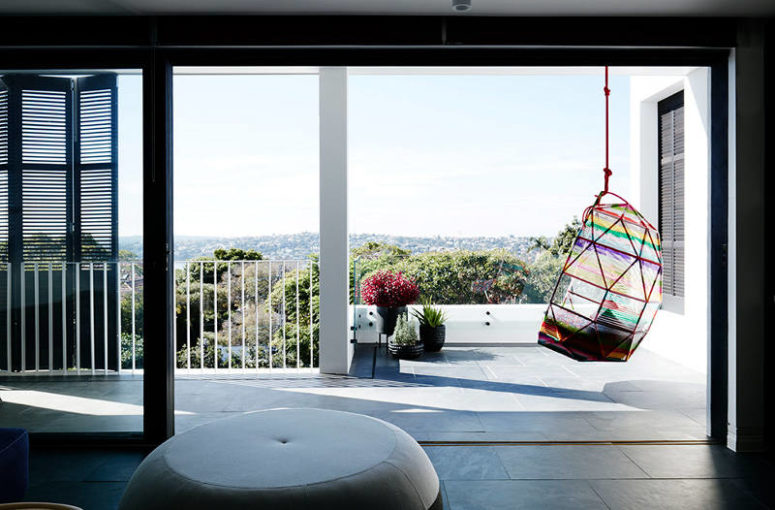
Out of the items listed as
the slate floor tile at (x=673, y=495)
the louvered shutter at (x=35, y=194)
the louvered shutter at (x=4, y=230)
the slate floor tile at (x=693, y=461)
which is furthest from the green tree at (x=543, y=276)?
the louvered shutter at (x=4, y=230)

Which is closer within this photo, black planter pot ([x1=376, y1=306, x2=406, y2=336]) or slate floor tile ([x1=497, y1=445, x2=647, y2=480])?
slate floor tile ([x1=497, y1=445, x2=647, y2=480])

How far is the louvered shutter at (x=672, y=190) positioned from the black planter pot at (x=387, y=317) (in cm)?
266

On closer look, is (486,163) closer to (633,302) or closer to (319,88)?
(319,88)

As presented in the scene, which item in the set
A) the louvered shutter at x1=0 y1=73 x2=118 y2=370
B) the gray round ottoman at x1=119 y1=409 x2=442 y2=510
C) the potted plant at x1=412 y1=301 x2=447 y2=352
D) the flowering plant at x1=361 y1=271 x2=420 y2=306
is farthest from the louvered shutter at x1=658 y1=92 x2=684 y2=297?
the louvered shutter at x1=0 y1=73 x2=118 y2=370

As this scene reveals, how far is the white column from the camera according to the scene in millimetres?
4926

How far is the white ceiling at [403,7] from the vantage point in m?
2.81

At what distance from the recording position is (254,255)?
8.21 m

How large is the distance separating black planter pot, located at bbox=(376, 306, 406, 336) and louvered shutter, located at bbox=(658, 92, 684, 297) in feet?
8.74

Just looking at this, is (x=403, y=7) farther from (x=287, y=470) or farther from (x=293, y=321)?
(x=293, y=321)

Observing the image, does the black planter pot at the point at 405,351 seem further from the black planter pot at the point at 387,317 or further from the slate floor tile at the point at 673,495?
the slate floor tile at the point at 673,495

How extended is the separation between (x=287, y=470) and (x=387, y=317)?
413cm

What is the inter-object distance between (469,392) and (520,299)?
2476mm

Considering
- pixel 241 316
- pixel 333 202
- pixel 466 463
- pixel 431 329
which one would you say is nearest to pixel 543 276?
pixel 431 329

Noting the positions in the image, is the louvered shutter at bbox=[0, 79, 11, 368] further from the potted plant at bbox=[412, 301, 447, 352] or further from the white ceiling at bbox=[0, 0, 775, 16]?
the potted plant at bbox=[412, 301, 447, 352]
